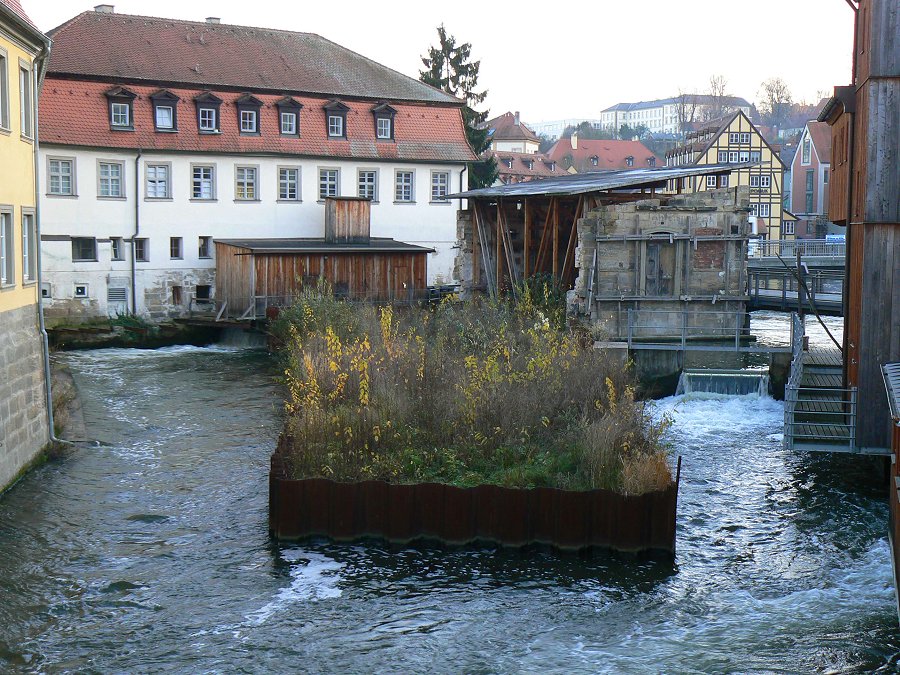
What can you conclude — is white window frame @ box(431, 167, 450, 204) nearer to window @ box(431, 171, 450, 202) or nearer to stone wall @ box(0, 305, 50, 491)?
window @ box(431, 171, 450, 202)

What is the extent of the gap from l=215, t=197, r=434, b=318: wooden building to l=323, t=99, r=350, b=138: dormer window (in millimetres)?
3500

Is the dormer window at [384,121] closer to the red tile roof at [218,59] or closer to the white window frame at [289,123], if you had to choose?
the red tile roof at [218,59]

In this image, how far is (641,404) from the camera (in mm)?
18078

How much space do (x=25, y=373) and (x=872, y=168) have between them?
13.9m

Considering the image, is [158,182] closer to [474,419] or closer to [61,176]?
[61,176]

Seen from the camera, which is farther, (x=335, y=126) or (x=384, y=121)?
(x=384, y=121)

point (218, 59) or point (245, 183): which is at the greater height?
point (218, 59)

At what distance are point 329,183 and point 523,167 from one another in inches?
2083

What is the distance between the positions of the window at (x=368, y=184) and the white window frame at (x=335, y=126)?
5.53ft

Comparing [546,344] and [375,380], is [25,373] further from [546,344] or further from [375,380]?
[546,344]

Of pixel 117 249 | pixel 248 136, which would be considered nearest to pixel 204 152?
pixel 248 136

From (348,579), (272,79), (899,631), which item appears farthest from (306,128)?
(899,631)

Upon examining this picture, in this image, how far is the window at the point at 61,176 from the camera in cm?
3512

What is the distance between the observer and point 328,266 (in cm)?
3622
